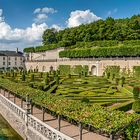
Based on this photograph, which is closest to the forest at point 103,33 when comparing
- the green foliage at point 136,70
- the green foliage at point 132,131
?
the green foliage at point 136,70

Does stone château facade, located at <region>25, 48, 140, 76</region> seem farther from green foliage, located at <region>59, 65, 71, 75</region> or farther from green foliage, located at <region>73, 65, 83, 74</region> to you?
green foliage, located at <region>59, 65, 71, 75</region>

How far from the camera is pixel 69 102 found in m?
16.5

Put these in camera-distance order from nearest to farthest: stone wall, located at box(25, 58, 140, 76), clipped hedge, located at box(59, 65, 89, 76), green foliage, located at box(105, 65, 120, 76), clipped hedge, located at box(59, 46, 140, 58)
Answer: clipped hedge, located at box(59, 46, 140, 58), stone wall, located at box(25, 58, 140, 76), green foliage, located at box(105, 65, 120, 76), clipped hedge, located at box(59, 65, 89, 76)

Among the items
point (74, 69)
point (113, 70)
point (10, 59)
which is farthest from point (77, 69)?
point (10, 59)

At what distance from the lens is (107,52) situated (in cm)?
5856

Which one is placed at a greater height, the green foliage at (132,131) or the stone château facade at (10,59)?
the stone château facade at (10,59)

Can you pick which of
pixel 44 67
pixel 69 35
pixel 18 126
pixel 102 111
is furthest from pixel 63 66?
pixel 102 111

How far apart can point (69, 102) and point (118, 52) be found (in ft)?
136

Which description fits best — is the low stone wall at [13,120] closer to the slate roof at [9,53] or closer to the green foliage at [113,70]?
the green foliage at [113,70]

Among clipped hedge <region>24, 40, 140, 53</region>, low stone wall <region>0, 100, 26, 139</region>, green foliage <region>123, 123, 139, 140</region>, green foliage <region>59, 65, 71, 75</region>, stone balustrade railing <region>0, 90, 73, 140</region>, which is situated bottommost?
low stone wall <region>0, 100, 26, 139</region>

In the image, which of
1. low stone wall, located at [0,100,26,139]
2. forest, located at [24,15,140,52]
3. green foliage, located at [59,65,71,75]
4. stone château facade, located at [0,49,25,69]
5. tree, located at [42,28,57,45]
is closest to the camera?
low stone wall, located at [0,100,26,139]

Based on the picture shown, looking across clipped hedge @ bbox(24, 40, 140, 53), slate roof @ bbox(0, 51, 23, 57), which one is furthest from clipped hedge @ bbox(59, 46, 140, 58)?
slate roof @ bbox(0, 51, 23, 57)

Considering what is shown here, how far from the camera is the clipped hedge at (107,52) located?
53.9 metres

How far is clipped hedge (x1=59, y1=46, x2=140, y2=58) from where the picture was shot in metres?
53.9
